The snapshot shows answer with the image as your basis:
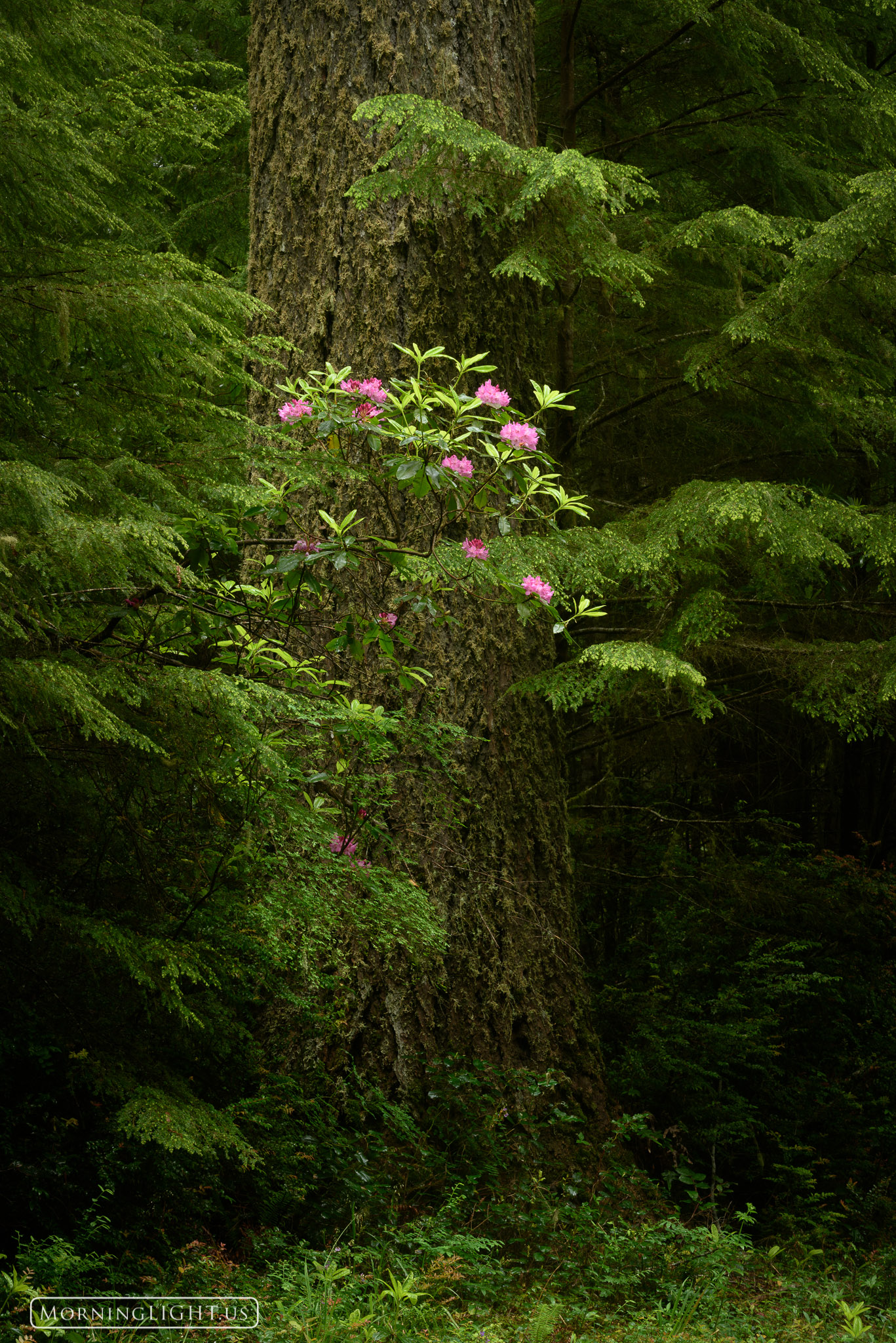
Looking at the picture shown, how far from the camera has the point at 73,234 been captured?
2.85m

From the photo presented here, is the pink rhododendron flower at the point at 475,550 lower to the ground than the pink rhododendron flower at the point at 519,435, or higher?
lower

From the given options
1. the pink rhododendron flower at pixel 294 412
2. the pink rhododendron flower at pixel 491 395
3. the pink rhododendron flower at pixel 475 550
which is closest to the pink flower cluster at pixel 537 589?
the pink rhododendron flower at pixel 475 550

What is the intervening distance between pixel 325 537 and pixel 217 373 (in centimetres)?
142

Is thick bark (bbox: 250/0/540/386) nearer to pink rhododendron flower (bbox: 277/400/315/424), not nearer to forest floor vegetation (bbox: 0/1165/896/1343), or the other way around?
pink rhododendron flower (bbox: 277/400/315/424)

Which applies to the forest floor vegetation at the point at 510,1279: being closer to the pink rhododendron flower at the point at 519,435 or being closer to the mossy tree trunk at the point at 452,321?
the mossy tree trunk at the point at 452,321

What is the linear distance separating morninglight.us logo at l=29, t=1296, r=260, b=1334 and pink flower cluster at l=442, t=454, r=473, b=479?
2191mm

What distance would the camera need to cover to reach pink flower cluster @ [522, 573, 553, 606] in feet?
10.3

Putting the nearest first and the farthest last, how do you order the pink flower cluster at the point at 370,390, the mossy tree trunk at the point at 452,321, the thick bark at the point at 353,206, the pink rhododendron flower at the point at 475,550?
the pink flower cluster at the point at 370,390
the pink rhododendron flower at the point at 475,550
the mossy tree trunk at the point at 452,321
the thick bark at the point at 353,206

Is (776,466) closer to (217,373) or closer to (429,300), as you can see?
(429,300)

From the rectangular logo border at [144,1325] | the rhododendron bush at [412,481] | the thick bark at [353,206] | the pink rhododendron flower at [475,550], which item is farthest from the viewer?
the thick bark at [353,206]

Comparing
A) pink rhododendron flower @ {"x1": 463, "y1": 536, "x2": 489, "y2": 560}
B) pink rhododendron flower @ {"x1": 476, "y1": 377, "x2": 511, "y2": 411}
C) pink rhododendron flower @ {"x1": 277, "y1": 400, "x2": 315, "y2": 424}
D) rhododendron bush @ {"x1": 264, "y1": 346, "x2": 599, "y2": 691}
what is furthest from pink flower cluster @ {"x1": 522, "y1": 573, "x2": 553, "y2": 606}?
pink rhododendron flower @ {"x1": 277, "y1": 400, "x2": 315, "y2": 424}

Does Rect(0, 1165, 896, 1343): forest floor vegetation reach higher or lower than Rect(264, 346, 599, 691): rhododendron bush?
lower

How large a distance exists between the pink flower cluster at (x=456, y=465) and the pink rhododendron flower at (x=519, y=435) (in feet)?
0.44

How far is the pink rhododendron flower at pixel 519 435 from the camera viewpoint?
118 inches
